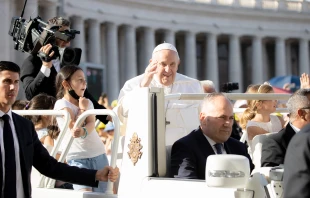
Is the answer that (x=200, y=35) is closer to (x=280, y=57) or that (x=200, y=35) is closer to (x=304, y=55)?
(x=280, y=57)

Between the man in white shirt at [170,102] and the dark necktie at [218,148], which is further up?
the man in white shirt at [170,102]

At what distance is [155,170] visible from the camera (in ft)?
19.8

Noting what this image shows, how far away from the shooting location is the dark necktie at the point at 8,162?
237 inches

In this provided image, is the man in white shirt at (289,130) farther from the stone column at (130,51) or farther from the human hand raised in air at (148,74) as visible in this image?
the stone column at (130,51)

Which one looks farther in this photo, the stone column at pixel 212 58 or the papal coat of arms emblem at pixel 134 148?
the stone column at pixel 212 58

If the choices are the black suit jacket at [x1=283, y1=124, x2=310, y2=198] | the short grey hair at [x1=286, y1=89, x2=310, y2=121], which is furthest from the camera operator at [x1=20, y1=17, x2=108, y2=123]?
the black suit jacket at [x1=283, y1=124, x2=310, y2=198]

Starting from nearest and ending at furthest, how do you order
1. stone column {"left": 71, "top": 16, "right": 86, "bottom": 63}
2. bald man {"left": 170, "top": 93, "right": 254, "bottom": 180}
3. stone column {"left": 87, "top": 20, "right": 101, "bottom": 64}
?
bald man {"left": 170, "top": 93, "right": 254, "bottom": 180} < stone column {"left": 71, "top": 16, "right": 86, "bottom": 63} < stone column {"left": 87, "top": 20, "right": 101, "bottom": 64}

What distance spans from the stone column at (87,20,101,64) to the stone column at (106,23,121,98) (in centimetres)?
223

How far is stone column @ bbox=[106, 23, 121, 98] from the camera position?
7222cm

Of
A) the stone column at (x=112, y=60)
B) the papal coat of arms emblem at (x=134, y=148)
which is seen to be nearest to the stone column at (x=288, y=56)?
the stone column at (x=112, y=60)

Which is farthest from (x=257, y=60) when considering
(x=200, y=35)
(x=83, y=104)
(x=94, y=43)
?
(x=83, y=104)

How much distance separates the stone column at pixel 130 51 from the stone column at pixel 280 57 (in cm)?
2025

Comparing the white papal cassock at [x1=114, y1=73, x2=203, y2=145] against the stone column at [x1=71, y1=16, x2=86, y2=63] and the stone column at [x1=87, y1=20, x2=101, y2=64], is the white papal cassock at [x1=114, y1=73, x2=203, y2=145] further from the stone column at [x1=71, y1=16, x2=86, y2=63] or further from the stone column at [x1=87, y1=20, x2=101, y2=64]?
the stone column at [x1=87, y1=20, x2=101, y2=64]

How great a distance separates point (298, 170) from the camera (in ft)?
14.5
